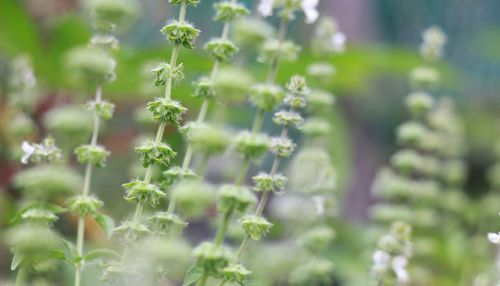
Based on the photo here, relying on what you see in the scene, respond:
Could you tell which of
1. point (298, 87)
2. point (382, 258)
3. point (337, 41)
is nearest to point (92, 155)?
point (298, 87)

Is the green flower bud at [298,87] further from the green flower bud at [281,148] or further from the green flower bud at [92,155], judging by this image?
the green flower bud at [92,155]

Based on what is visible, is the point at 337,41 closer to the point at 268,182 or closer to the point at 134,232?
the point at 268,182

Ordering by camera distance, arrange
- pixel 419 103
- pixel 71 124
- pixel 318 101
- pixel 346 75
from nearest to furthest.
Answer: pixel 71 124 → pixel 318 101 → pixel 419 103 → pixel 346 75

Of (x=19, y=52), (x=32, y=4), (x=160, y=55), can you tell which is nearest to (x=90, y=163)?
(x=160, y=55)

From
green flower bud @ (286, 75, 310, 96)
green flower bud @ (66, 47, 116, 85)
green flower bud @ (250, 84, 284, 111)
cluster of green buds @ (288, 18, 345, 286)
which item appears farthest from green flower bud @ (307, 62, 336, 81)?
green flower bud @ (66, 47, 116, 85)

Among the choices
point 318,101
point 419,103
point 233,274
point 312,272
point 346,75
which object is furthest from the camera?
point 346,75

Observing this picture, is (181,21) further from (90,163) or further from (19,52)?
(19,52)
